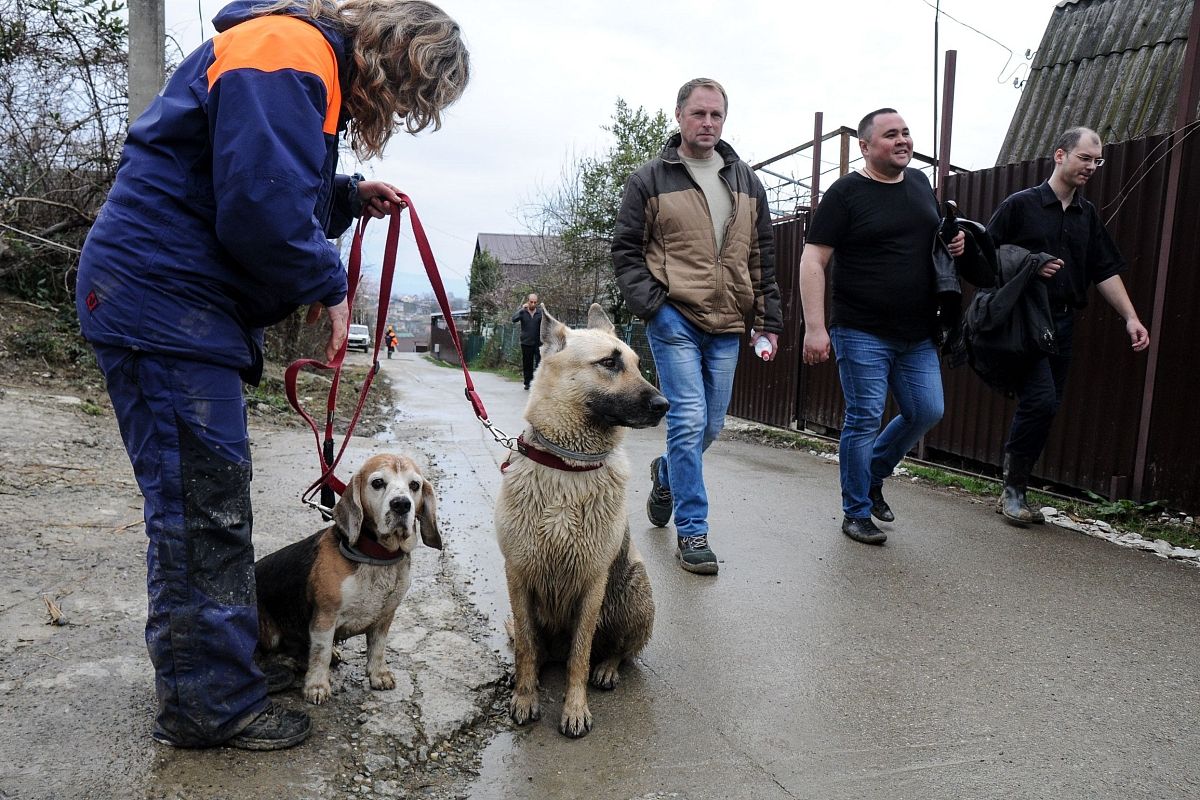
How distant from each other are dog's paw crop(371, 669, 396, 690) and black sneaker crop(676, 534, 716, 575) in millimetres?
1831

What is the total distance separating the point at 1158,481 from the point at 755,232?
125 inches

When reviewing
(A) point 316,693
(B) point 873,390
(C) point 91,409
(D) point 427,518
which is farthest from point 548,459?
(C) point 91,409

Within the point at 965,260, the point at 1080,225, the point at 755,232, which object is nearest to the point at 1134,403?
the point at 1080,225

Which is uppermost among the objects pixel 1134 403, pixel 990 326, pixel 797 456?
pixel 990 326

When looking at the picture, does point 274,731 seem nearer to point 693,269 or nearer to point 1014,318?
point 693,269

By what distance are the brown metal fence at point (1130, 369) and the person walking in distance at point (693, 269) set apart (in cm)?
276

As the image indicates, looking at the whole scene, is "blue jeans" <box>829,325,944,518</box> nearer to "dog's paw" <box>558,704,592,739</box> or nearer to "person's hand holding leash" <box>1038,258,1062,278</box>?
"person's hand holding leash" <box>1038,258,1062,278</box>

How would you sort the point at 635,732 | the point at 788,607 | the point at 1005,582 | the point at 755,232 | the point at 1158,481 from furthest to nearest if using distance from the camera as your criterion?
the point at 1158,481
the point at 755,232
the point at 1005,582
the point at 788,607
the point at 635,732

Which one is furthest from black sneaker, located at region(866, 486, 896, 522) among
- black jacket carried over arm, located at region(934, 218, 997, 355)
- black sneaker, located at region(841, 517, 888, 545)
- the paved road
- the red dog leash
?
the red dog leash

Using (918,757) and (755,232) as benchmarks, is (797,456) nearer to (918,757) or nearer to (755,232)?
(755,232)

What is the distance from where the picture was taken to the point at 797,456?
802 centimetres

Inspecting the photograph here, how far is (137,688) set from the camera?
8.23ft

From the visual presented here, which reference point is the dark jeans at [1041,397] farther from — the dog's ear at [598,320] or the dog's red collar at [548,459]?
the dog's red collar at [548,459]

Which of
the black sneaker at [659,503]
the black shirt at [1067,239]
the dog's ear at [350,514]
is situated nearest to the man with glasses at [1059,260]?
the black shirt at [1067,239]
